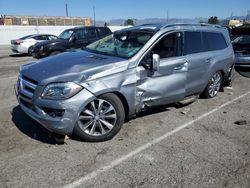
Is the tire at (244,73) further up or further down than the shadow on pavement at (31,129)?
further down

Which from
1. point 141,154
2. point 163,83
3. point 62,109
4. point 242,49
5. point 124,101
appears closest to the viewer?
point 62,109

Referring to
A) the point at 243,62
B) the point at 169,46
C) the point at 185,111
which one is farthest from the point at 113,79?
the point at 243,62

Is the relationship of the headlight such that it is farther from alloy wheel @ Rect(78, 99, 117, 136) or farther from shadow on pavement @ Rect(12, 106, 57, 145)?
shadow on pavement @ Rect(12, 106, 57, 145)

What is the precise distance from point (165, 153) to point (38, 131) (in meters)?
2.14

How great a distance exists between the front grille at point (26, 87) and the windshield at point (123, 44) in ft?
4.89

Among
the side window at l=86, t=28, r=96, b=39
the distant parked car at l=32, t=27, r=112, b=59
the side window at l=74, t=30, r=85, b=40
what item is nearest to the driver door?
the distant parked car at l=32, t=27, r=112, b=59

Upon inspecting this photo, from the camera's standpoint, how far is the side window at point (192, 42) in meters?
5.79

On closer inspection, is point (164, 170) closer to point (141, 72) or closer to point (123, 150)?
point (123, 150)

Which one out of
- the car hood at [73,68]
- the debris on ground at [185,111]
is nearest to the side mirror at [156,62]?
the car hood at [73,68]

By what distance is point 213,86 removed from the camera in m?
6.99

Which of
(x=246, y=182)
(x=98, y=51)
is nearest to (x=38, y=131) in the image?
(x=98, y=51)

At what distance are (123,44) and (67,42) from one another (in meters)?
8.37

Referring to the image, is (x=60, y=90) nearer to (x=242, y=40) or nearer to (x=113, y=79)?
(x=113, y=79)

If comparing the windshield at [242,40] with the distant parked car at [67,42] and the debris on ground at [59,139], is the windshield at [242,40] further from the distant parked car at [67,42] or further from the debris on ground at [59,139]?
the debris on ground at [59,139]
